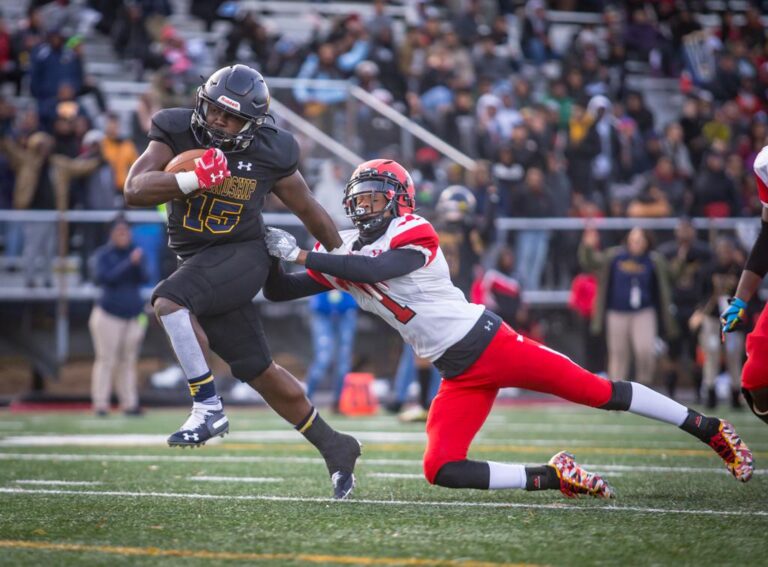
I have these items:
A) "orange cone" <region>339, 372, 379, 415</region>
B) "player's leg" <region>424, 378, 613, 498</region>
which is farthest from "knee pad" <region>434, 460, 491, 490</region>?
"orange cone" <region>339, 372, 379, 415</region>

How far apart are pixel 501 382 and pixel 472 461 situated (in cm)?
34

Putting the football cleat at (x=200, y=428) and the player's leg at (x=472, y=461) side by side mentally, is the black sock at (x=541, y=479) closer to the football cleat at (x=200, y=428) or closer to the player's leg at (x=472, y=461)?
the player's leg at (x=472, y=461)

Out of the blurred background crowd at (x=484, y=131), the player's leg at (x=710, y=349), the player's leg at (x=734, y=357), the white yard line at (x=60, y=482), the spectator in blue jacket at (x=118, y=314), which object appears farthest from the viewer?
the blurred background crowd at (x=484, y=131)

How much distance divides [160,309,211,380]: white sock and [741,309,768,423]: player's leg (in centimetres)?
229

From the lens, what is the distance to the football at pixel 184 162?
5.12 m

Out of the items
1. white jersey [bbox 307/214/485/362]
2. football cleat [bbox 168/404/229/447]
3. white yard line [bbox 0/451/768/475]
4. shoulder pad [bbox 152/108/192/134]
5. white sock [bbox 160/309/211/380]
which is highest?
shoulder pad [bbox 152/108/192/134]

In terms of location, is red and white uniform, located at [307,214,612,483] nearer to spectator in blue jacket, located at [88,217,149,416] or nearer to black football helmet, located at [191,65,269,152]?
black football helmet, located at [191,65,269,152]

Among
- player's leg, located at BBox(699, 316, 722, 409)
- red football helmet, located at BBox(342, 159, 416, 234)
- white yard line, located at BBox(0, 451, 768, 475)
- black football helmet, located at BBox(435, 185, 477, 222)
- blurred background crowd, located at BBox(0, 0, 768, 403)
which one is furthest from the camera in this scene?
blurred background crowd, located at BBox(0, 0, 768, 403)

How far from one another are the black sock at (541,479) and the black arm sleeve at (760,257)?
134 cm

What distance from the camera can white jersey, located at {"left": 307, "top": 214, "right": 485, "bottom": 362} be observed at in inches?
197

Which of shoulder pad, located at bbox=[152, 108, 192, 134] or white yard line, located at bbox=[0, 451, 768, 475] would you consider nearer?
shoulder pad, located at bbox=[152, 108, 192, 134]

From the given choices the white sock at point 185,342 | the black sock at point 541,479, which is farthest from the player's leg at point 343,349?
the black sock at point 541,479

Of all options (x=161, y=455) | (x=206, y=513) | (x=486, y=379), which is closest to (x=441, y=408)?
(x=486, y=379)

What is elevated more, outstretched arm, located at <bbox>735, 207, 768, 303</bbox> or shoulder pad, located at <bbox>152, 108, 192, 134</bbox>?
shoulder pad, located at <bbox>152, 108, 192, 134</bbox>
